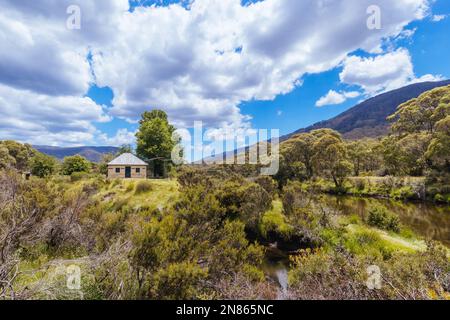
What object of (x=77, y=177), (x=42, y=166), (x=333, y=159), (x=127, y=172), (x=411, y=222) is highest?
(x=333, y=159)

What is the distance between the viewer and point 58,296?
387 cm

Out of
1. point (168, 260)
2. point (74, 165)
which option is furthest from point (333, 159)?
point (74, 165)

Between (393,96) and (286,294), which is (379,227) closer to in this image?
(286,294)

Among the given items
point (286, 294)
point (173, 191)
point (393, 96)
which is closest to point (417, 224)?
point (286, 294)

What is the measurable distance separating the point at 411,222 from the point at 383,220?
4.78 meters

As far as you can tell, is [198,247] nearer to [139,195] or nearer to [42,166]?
[139,195]

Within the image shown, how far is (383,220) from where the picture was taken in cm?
1076

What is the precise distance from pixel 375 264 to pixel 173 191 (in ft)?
44.1

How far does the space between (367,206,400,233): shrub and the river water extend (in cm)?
111

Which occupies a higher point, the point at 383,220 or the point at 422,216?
the point at 383,220

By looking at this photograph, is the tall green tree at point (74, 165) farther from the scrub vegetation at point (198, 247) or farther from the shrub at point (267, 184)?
the shrub at point (267, 184)

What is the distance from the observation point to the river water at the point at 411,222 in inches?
336

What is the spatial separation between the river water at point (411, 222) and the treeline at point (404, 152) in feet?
14.1

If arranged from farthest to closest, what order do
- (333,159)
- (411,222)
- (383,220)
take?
(333,159) < (411,222) < (383,220)
